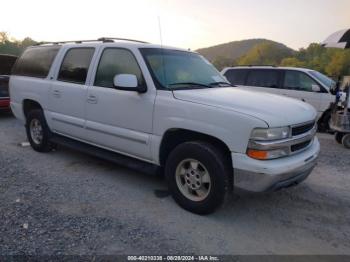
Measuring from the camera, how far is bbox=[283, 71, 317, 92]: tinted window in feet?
A: 30.5

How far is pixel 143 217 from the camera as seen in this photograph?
3.72 metres

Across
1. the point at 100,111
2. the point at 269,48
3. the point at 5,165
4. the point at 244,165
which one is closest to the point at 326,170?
the point at 244,165

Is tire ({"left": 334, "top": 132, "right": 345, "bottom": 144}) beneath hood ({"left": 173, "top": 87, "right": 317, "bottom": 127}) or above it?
beneath

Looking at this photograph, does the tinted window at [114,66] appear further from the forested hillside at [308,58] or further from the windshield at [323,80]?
the forested hillside at [308,58]

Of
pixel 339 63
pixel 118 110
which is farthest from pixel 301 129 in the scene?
pixel 339 63

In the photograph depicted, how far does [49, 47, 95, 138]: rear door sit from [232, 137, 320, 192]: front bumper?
2.59m

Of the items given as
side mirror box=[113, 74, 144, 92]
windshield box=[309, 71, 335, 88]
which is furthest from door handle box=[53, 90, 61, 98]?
windshield box=[309, 71, 335, 88]

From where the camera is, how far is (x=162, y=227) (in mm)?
3508

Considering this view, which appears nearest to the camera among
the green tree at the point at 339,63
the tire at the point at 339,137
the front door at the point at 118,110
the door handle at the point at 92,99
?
the front door at the point at 118,110

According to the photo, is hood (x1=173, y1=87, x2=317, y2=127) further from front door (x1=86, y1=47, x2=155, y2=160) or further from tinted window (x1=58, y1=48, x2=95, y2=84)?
tinted window (x1=58, y1=48, x2=95, y2=84)

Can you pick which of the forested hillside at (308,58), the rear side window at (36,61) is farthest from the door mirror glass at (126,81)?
the forested hillside at (308,58)

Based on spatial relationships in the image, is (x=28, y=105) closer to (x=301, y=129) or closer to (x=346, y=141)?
(x=301, y=129)

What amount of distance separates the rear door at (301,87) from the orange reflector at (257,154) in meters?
6.49

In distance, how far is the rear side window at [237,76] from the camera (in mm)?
10227
